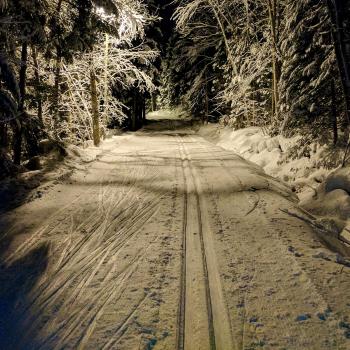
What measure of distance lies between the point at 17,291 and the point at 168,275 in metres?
1.80

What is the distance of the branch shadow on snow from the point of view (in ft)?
10.8

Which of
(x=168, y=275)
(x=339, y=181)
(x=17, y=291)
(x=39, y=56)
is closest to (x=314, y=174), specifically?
(x=339, y=181)

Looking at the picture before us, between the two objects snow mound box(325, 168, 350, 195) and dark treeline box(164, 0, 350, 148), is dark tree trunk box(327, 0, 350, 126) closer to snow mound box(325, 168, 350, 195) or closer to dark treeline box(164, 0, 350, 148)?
dark treeline box(164, 0, 350, 148)

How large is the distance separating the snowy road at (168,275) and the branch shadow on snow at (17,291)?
2 centimetres

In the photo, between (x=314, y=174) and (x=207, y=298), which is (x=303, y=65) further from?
(x=207, y=298)

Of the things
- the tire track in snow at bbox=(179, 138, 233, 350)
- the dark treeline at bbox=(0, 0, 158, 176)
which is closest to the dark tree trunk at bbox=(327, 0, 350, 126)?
the tire track in snow at bbox=(179, 138, 233, 350)

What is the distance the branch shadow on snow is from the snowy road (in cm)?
2

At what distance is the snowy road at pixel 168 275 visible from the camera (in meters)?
3.31

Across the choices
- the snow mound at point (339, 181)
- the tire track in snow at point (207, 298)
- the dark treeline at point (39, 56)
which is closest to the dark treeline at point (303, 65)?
the snow mound at point (339, 181)

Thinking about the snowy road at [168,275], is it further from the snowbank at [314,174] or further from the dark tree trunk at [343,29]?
the dark tree trunk at [343,29]

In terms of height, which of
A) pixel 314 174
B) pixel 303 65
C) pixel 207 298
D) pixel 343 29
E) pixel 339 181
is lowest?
pixel 207 298

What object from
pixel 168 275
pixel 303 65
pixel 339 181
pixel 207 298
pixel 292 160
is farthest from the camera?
pixel 292 160

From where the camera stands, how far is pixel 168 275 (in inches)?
172

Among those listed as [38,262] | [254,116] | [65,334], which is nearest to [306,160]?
[38,262]
